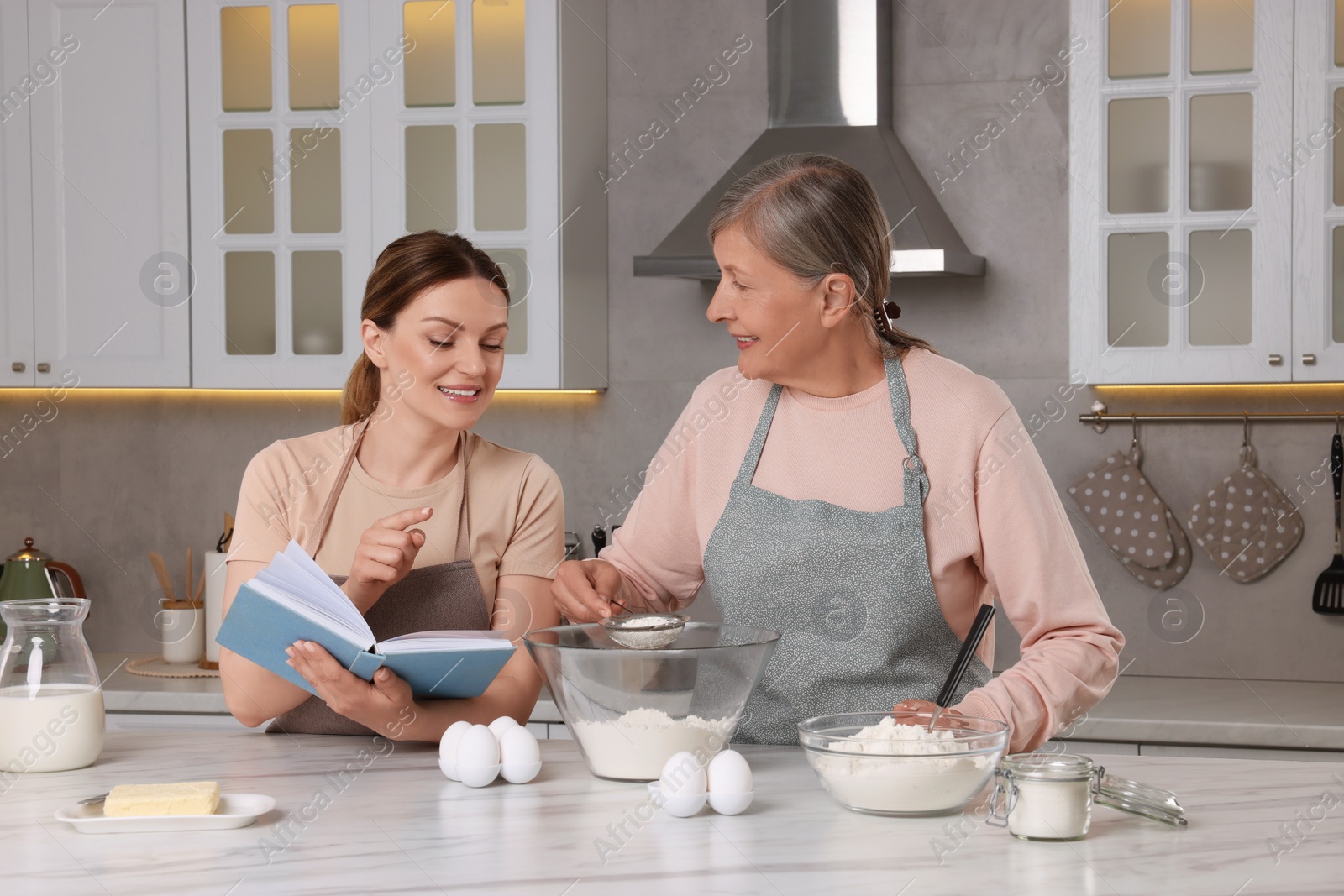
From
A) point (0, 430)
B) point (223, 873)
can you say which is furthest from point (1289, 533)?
point (0, 430)

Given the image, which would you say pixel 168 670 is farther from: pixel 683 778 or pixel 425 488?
pixel 683 778

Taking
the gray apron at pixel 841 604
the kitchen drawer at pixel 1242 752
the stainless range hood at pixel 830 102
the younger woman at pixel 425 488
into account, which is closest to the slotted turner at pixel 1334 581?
the kitchen drawer at pixel 1242 752

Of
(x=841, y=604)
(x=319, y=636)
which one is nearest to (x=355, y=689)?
(x=319, y=636)

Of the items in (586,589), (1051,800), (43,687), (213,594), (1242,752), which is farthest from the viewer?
(213,594)

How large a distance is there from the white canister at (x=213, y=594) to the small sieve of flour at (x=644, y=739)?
1894 millimetres

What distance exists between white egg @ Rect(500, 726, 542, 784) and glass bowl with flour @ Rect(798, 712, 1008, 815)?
0.96 feet

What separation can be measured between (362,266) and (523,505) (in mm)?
1302

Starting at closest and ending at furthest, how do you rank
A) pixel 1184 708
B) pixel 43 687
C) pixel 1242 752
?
pixel 43 687 < pixel 1242 752 < pixel 1184 708

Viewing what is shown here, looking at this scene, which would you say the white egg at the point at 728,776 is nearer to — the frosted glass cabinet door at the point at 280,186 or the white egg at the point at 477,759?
the white egg at the point at 477,759

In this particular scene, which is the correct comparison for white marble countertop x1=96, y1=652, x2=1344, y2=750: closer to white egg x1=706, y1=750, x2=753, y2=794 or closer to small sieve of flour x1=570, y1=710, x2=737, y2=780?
small sieve of flour x1=570, y1=710, x2=737, y2=780

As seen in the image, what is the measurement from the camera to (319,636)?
54.6 inches

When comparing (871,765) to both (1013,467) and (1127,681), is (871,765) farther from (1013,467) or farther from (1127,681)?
(1127,681)

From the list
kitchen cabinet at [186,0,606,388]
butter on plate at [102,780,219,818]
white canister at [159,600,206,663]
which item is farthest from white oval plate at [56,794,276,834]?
white canister at [159,600,206,663]

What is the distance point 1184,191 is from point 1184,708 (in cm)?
107
